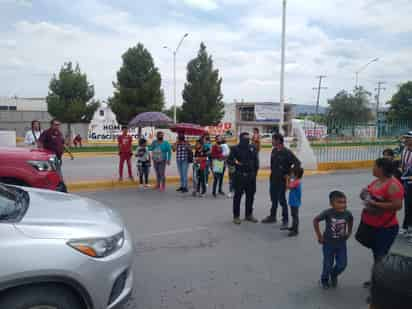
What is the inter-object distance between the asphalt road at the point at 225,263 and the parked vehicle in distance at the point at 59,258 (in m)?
0.93

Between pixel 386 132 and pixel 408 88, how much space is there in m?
47.2

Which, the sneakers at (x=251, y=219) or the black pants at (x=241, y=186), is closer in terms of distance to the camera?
the black pants at (x=241, y=186)

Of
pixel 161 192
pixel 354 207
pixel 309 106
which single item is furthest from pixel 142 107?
pixel 309 106

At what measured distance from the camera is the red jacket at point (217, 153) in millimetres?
9367

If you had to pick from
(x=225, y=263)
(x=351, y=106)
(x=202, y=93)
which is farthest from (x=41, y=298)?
(x=351, y=106)

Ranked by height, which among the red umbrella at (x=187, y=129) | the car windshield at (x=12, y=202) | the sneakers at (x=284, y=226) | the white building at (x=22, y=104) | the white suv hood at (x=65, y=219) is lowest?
the sneakers at (x=284, y=226)

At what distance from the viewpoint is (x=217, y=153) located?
942cm

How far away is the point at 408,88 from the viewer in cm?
5566

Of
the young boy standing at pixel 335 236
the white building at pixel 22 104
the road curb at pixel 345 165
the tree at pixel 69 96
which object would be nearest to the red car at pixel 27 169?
the young boy standing at pixel 335 236

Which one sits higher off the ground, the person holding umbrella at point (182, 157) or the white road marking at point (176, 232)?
the person holding umbrella at point (182, 157)

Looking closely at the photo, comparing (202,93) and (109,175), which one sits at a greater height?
(202,93)

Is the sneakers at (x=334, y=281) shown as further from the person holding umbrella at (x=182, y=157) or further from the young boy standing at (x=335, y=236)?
the person holding umbrella at (x=182, y=157)

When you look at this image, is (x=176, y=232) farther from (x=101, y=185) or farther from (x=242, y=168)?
(x=101, y=185)

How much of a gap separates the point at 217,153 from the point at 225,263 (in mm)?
4900
